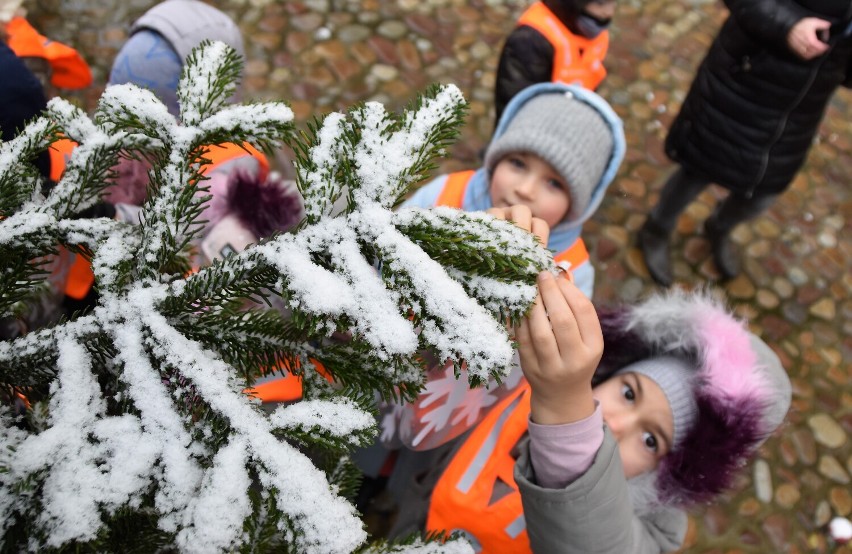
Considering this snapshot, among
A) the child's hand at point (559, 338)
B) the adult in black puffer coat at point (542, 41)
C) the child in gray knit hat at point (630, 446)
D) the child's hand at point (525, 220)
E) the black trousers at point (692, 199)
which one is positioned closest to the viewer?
the child's hand at point (559, 338)

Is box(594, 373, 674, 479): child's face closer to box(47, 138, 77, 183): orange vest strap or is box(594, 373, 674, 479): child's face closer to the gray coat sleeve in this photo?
the gray coat sleeve

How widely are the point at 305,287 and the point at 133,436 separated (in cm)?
22

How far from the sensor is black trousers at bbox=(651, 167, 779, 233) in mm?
3018

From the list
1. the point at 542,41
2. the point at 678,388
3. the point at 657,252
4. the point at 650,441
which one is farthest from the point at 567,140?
the point at 657,252

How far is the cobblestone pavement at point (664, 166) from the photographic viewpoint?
2.75 m

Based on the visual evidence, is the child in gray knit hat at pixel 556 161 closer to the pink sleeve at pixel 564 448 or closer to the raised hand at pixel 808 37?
the raised hand at pixel 808 37

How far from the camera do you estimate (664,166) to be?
3.77m

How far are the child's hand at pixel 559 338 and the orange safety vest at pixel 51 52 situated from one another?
2.22m

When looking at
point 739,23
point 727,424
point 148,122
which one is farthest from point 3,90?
point 739,23

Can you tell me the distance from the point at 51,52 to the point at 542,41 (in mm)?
2107

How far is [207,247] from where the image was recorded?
188 centimetres

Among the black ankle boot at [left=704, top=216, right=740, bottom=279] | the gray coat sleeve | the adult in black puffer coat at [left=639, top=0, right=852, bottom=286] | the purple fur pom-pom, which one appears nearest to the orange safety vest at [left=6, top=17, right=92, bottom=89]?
the purple fur pom-pom

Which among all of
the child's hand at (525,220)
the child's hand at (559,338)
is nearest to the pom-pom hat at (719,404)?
the child's hand at (559,338)

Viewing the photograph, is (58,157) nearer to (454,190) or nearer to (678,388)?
(454,190)
